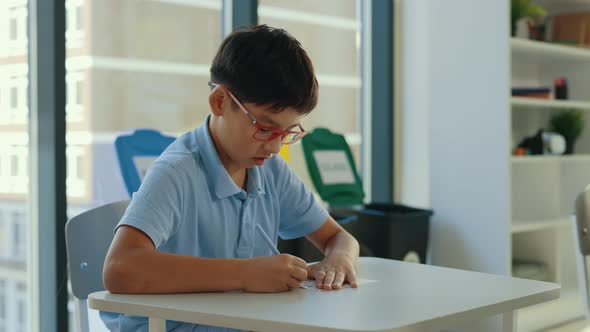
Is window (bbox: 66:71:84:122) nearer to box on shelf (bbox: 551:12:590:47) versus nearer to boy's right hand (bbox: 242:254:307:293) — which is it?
boy's right hand (bbox: 242:254:307:293)

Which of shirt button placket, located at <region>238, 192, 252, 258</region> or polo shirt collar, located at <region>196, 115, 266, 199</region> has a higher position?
polo shirt collar, located at <region>196, 115, 266, 199</region>

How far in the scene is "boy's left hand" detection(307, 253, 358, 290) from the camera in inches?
58.4

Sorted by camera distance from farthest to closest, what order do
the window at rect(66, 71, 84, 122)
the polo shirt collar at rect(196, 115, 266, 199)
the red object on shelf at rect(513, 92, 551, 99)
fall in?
the red object on shelf at rect(513, 92, 551, 99) < the window at rect(66, 71, 84, 122) < the polo shirt collar at rect(196, 115, 266, 199)

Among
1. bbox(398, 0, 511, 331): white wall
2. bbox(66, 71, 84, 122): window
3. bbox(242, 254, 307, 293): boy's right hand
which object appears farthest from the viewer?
bbox(398, 0, 511, 331): white wall

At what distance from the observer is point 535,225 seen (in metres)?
3.71

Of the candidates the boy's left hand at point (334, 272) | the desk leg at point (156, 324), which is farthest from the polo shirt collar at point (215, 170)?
the desk leg at point (156, 324)

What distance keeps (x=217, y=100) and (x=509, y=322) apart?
76 centimetres

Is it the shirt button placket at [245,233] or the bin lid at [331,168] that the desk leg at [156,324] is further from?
the bin lid at [331,168]

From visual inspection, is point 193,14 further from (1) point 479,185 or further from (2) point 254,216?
(2) point 254,216

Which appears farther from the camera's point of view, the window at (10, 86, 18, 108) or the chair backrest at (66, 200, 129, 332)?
the window at (10, 86, 18, 108)

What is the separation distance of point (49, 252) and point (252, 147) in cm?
160

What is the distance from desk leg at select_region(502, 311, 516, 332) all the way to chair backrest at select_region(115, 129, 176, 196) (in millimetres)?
1658

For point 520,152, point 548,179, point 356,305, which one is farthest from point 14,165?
point 548,179

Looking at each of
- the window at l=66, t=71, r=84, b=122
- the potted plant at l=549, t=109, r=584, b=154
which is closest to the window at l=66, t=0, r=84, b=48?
the window at l=66, t=71, r=84, b=122
